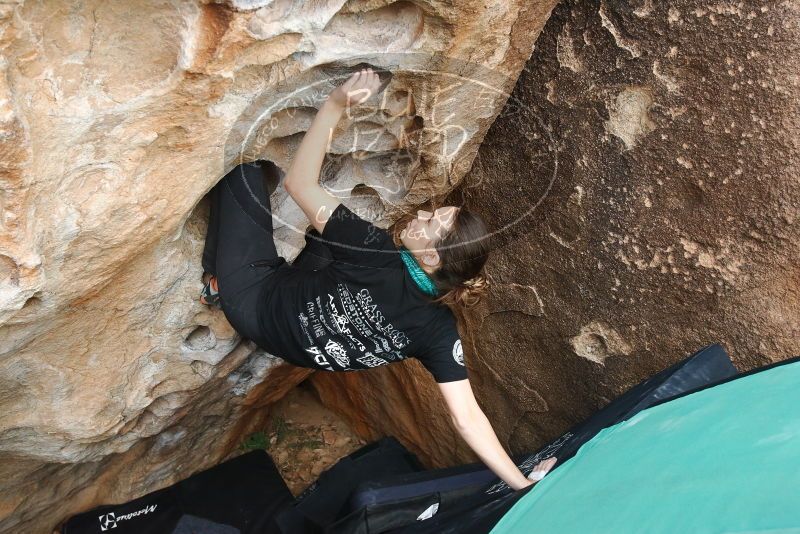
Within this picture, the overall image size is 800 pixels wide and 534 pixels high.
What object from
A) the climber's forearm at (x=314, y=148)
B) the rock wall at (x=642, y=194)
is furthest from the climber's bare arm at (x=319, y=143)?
the rock wall at (x=642, y=194)

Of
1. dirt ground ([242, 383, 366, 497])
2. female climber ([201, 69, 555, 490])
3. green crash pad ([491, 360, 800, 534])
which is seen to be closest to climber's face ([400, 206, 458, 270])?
female climber ([201, 69, 555, 490])

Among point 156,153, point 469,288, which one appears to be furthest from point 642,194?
point 156,153

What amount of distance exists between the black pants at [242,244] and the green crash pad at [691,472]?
63cm

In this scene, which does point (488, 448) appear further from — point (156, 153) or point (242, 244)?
point (156, 153)

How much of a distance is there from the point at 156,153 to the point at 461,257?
522mm

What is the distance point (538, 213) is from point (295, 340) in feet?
1.93

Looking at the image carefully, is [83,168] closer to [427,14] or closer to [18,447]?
[427,14]

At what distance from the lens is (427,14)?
123 centimetres

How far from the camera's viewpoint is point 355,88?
1.26 meters

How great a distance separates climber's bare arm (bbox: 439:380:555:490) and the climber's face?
26cm

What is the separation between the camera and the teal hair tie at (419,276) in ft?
4.31

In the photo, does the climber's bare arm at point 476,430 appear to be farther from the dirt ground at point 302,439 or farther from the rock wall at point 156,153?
the dirt ground at point 302,439

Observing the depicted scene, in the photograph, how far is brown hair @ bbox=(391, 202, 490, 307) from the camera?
1.28 meters

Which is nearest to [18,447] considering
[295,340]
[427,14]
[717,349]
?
[295,340]
